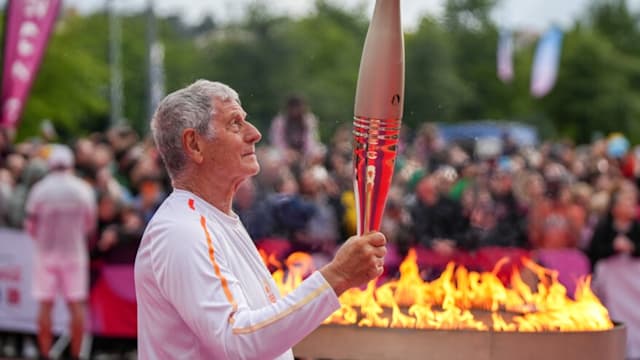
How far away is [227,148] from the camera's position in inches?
123

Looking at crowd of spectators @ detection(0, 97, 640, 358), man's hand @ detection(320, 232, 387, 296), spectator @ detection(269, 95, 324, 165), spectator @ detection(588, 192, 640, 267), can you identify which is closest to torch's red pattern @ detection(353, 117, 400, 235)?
man's hand @ detection(320, 232, 387, 296)

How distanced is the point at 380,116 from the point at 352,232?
6576 mm

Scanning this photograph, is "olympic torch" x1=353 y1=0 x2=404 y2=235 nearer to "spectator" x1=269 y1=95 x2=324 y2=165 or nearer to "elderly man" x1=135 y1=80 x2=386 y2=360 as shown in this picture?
"elderly man" x1=135 y1=80 x2=386 y2=360

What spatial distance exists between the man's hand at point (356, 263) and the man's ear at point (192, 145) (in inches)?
17.8

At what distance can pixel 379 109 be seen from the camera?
331 cm

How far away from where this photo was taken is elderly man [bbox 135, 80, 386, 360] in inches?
112

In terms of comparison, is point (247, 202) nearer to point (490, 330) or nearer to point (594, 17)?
point (490, 330)

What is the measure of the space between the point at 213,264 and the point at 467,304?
190cm

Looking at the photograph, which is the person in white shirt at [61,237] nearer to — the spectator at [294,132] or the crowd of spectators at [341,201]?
the crowd of spectators at [341,201]

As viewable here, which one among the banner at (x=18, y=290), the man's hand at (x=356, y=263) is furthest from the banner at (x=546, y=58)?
the man's hand at (x=356, y=263)

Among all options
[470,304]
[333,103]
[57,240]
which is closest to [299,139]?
[57,240]

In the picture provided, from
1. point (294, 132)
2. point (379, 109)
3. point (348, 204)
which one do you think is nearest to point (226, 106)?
point (379, 109)

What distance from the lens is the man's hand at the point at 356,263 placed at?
2902 mm

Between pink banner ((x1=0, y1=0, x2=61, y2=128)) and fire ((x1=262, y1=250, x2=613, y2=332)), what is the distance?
552cm
